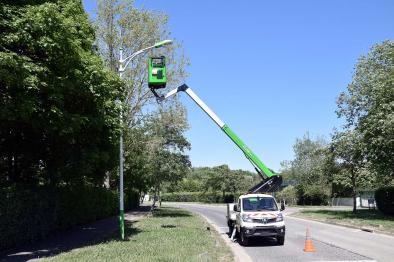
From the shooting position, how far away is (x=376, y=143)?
30.7 m

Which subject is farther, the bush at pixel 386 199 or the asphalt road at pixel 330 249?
the bush at pixel 386 199

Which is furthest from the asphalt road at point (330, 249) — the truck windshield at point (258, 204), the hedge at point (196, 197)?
the hedge at point (196, 197)

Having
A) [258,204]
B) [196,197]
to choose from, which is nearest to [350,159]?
[258,204]

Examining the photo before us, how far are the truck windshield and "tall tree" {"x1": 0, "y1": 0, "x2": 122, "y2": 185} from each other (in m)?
5.88

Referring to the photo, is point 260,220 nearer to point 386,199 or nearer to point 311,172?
point 386,199

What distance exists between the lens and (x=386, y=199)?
122 ft

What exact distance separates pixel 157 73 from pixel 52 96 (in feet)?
19.9

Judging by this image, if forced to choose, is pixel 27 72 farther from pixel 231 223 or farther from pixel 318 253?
pixel 231 223

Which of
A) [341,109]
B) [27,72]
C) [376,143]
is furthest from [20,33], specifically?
[341,109]

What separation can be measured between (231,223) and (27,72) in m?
12.7

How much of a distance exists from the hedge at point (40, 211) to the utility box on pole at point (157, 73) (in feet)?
20.1

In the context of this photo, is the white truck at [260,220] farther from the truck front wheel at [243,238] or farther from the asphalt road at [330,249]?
the asphalt road at [330,249]

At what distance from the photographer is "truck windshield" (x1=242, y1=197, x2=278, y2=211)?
2002 centimetres

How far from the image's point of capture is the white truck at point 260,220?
18844 mm
